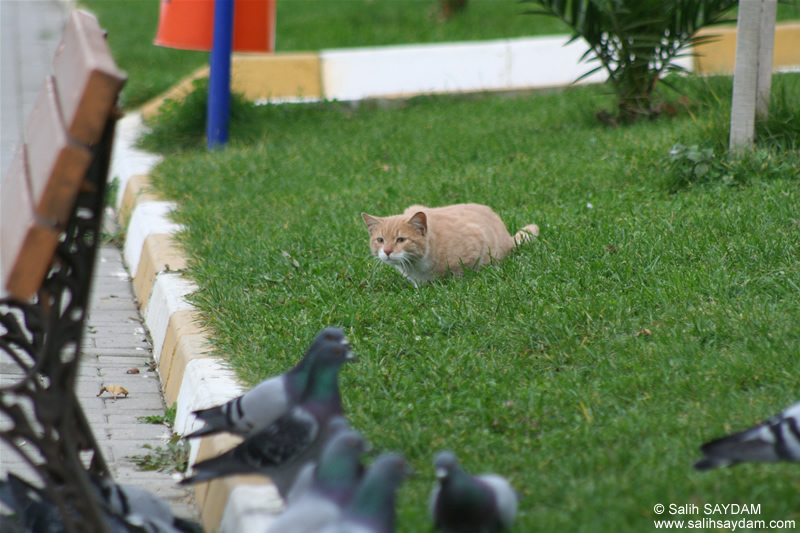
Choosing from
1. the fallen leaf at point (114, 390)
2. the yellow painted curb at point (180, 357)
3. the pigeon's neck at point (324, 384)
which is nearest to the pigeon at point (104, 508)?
the pigeon's neck at point (324, 384)

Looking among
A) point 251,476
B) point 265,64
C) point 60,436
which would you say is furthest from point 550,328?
point 265,64

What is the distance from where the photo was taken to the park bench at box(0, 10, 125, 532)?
6.77ft

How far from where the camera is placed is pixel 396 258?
4.45 metres

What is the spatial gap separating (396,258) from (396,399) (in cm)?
122

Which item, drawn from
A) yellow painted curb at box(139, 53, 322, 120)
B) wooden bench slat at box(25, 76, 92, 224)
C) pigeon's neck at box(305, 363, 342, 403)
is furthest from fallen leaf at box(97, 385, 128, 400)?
yellow painted curb at box(139, 53, 322, 120)

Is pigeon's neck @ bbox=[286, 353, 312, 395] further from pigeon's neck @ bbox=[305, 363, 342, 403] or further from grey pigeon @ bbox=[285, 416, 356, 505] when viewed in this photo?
grey pigeon @ bbox=[285, 416, 356, 505]

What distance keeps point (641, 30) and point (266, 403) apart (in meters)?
5.42

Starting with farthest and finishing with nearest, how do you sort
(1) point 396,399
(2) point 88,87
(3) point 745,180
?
(3) point 745,180
(1) point 396,399
(2) point 88,87

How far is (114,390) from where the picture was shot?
411 centimetres

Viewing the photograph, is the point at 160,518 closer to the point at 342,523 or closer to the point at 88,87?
the point at 342,523

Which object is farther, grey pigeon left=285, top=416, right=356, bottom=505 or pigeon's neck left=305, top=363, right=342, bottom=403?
pigeon's neck left=305, top=363, right=342, bottom=403

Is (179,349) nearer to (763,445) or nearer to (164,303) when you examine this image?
(164,303)

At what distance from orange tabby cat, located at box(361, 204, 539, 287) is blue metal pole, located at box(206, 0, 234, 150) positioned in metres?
3.29

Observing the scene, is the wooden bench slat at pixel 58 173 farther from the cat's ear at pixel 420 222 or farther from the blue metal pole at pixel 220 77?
the blue metal pole at pixel 220 77
